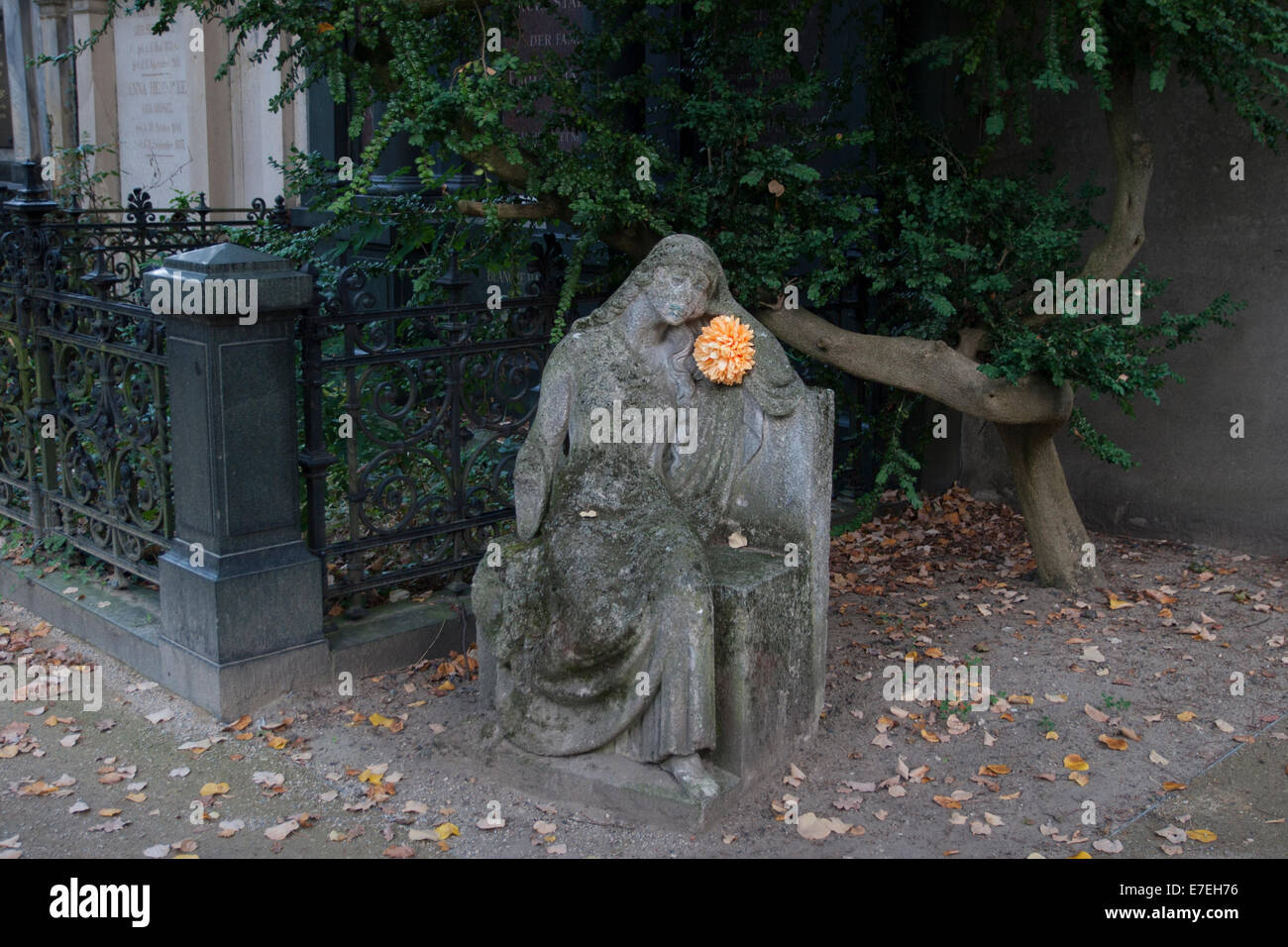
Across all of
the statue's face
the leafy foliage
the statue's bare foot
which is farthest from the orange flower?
the statue's bare foot

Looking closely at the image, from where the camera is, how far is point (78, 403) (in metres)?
6.61

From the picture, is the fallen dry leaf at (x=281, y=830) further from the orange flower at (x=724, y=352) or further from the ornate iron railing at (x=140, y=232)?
the ornate iron railing at (x=140, y=232)

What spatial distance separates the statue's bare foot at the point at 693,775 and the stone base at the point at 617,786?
0.07ft

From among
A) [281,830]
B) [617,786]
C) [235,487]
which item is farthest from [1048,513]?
[281,830]

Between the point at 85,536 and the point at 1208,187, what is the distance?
6.19 meters

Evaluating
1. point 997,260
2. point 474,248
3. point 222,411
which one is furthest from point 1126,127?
point 222,411

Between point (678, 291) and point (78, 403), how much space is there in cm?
336

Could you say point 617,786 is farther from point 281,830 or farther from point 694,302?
point 694,302

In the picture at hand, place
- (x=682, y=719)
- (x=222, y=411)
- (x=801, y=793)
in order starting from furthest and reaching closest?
(x=222, y=411) < (x=801, y=793) < (x=682, y=719)

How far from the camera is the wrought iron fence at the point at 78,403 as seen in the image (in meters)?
5.93

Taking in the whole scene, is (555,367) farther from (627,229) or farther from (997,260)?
(997,260)

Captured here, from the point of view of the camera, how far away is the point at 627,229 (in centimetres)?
663

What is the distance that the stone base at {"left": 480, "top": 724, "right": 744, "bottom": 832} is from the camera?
4.54 meters

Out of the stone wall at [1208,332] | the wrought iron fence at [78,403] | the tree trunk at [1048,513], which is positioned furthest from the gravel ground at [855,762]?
the stone wall at [1208,332]
